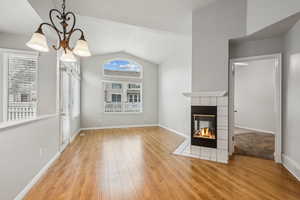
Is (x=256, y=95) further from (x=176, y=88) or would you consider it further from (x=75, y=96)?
(x=75, y=96)

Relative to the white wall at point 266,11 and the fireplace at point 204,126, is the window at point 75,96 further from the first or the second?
the white wall at point 266,11

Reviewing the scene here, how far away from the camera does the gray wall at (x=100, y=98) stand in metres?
6.16

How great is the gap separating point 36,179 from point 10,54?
107 inches

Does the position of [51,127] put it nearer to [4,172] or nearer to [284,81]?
[4,172]

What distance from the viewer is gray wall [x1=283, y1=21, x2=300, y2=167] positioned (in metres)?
2.34

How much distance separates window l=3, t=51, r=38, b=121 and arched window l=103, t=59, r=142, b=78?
3566mm

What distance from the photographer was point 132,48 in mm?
6102

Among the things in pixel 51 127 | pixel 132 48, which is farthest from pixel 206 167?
pixel 132 48

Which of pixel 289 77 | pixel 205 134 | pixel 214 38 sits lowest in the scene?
pixel 205 134

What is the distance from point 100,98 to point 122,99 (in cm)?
104

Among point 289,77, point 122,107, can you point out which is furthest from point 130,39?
point 289,77

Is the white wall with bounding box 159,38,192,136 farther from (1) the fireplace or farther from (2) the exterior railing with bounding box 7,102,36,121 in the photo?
(2) the exterior railing with bounding box 7,102,36,121

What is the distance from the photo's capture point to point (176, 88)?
5652 mm

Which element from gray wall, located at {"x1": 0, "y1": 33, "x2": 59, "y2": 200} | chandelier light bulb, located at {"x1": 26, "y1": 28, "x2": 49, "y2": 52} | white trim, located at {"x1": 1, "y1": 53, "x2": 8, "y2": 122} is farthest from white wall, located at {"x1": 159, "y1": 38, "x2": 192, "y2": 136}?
white trim, located at {"x1": 1, "y1": 53, "x2": 8, "y2": 122}
